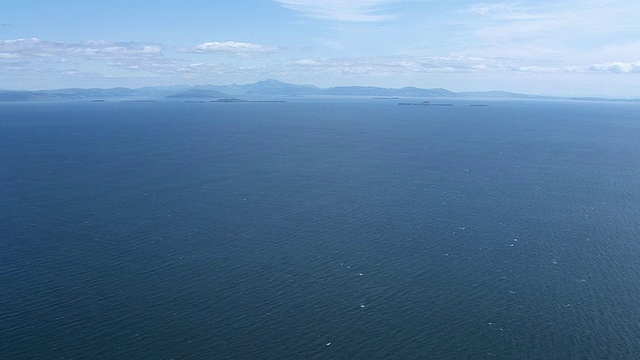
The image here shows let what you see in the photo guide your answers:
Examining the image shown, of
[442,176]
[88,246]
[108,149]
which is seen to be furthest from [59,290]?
[108,149]

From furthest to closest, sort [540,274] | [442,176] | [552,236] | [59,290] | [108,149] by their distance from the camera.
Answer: [108,149] < [442,176] < [552,236] < [540,274] < [59,290]

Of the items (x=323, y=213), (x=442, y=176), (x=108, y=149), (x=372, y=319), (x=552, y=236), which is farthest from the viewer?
(x=108, y=149)

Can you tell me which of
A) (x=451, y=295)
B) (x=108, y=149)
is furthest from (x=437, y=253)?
(x=108, y=149)

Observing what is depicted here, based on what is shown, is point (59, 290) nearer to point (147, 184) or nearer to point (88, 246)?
point (88, 246)

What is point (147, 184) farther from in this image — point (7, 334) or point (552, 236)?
point (552, 236)

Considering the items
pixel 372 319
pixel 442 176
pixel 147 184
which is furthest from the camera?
pixel 442 176

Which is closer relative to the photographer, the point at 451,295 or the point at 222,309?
the point at 222,309
